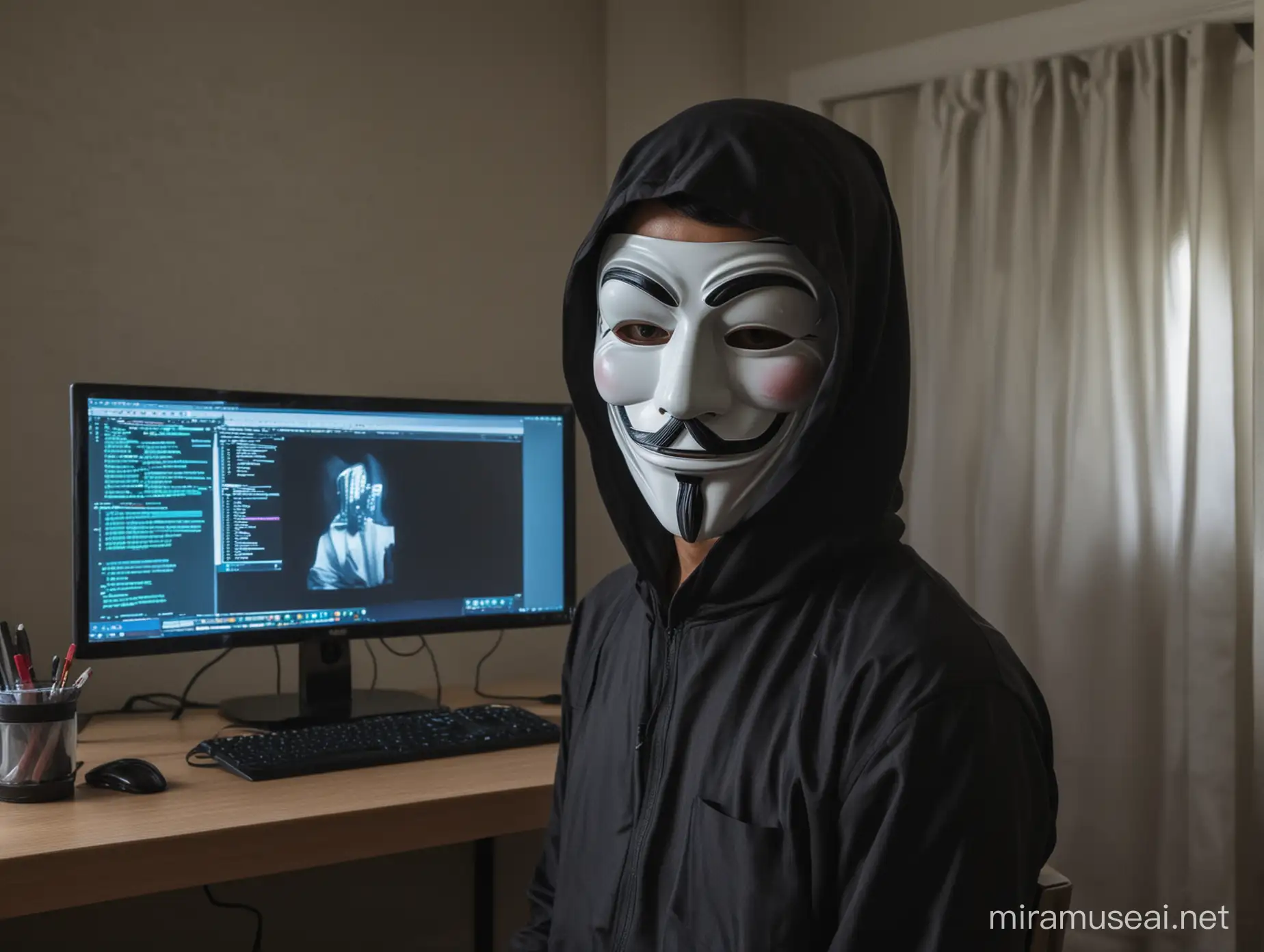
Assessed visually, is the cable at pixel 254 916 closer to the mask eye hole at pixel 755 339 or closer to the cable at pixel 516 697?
the cable at pixel 516 697

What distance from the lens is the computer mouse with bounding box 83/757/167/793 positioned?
1.39 meters

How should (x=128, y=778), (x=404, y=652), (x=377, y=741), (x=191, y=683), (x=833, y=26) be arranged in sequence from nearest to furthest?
1. (x=128, y=778)
2. (x=377, y=741)
3. (x=191, y=683)
4. (x=404, y=652)
5. (x=833, y=26)

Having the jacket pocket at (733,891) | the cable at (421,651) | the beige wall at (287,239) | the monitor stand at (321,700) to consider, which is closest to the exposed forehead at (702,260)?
the jacket pocket at (733,891)

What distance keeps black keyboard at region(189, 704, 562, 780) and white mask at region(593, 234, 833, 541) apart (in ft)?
2.35

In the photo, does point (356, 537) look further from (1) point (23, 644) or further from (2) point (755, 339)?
(2) point (755, 339)

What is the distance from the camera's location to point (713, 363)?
983mm

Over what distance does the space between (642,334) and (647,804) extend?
42 centimetres

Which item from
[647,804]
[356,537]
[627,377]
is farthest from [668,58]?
[647,804]

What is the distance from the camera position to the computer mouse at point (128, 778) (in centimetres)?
139

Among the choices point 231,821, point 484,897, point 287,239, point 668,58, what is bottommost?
point 484,897

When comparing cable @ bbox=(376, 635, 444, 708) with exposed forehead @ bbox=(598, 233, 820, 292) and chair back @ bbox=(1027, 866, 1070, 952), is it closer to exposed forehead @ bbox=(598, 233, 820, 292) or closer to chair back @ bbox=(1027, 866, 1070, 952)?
exposed forehead @ bbox=(598, 233, 820, 292)

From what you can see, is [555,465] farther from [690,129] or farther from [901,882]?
[901,882]

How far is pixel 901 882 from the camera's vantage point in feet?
2.58

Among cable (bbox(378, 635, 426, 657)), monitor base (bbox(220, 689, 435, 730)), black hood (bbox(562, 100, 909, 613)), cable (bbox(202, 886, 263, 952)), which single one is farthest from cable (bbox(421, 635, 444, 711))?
black hood (bbox(562, 100, 909, 613))
